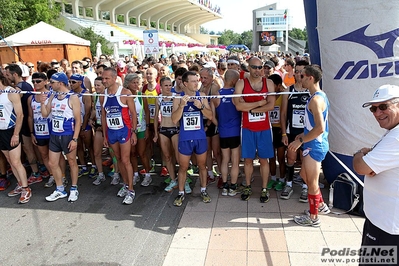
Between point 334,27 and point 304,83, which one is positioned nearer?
point 304,83

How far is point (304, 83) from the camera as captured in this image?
Result: 12.0 ft

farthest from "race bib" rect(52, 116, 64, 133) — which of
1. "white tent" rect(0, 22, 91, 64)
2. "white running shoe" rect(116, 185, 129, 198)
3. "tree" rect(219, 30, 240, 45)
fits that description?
"tree" rect(219, 30, 240, 45)

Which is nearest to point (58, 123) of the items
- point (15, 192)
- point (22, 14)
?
point (15, 192)

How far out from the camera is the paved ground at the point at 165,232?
3.34m

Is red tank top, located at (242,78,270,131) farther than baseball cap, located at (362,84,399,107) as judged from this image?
Yes

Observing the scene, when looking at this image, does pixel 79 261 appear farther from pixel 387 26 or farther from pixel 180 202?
pixel 387 26

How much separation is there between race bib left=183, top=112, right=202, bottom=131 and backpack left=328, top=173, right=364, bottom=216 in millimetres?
2111

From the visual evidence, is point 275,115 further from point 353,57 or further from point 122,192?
point 122,192

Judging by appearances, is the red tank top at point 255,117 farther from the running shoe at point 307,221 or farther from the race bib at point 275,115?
the running shoe at point 307,221

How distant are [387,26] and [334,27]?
619mm

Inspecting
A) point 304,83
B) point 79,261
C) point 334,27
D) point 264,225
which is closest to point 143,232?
point 79,261

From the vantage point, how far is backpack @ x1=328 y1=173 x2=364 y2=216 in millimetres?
4047

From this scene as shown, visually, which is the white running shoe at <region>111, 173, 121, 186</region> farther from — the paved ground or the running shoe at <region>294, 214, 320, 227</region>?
the running shoe at <region>294, 214, 320, 227</region>

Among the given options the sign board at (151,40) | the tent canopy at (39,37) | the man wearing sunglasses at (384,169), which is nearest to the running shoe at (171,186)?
the man wearing sunglasses at (384,169)
